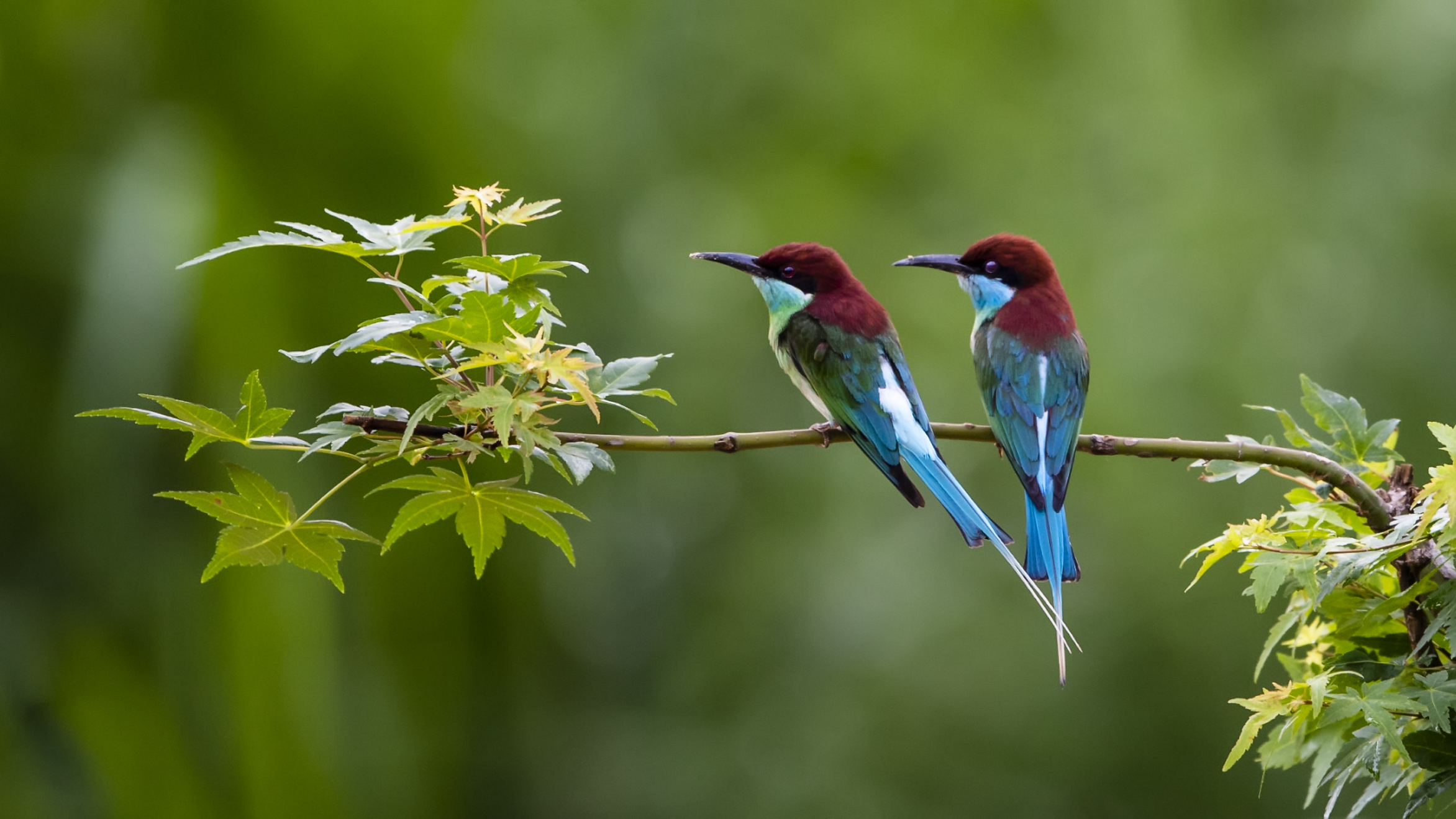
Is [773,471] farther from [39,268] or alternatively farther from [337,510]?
[39,268]

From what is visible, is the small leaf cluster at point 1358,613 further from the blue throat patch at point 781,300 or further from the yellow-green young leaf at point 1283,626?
the blue throat patch at point 781,300

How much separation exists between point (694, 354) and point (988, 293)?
195 centimetres

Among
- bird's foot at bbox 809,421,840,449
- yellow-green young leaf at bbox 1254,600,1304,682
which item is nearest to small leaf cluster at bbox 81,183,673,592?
bird's foot at bbox 809,421,840,449

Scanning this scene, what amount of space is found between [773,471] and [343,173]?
1301 millimetres

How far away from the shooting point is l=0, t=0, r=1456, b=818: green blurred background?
Result: 274 centimetres

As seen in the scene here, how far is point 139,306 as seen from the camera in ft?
8.66

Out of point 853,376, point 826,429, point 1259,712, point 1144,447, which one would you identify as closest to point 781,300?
point 853,376

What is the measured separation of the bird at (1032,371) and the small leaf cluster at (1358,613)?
8.5 inches

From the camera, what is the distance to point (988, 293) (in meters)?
1.58

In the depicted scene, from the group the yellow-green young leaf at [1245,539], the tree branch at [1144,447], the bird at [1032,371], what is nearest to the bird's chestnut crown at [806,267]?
the bird at [1032,371]

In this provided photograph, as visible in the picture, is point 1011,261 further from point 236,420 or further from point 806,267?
point 236,420

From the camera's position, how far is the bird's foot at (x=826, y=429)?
1.12m

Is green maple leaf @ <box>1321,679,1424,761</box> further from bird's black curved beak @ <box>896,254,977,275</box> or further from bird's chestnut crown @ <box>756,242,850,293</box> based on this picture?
bird's chestnut crown @ <box>756,242,850,293</box>

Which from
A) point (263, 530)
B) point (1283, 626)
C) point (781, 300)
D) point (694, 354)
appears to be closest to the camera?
point (263, 530)
